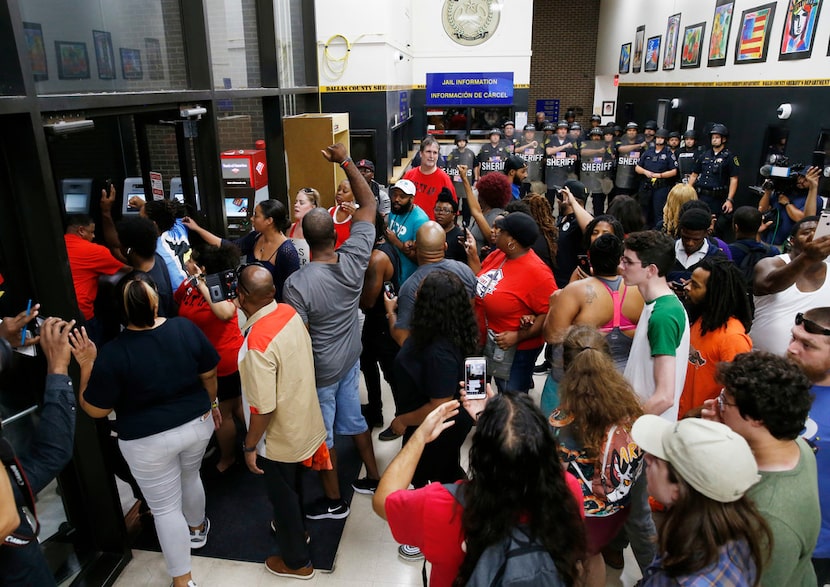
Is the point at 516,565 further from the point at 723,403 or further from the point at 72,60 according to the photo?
the point at 72,60

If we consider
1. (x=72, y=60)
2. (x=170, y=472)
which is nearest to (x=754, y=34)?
(x=72, y=60)

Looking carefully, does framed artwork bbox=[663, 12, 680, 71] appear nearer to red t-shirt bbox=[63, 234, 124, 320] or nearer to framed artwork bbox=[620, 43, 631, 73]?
framed artwork bbox=[620, 43, 631, 73]

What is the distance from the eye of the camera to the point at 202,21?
3.88 meters

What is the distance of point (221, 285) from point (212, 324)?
1.12 ft

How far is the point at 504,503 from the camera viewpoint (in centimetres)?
132

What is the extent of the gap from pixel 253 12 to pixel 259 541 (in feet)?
16.0

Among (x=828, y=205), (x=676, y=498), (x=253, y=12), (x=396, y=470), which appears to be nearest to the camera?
(x=676, y=498)

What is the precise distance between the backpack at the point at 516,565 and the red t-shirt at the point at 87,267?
2.62 m

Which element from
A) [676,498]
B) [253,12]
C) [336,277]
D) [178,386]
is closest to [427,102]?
[253,12]

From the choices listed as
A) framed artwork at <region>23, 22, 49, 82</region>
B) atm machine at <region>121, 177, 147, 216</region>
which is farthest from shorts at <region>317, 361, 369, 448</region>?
atm machine at <region>121, 177, 147, 216</region>

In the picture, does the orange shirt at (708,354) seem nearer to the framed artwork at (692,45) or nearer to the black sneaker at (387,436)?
the black sneaker at (387,436)

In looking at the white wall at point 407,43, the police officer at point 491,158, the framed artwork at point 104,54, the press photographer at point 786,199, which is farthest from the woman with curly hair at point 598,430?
the police officer at point 491,158

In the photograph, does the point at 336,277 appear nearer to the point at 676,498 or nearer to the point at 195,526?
the point at 195,526

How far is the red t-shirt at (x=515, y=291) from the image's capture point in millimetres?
2961
